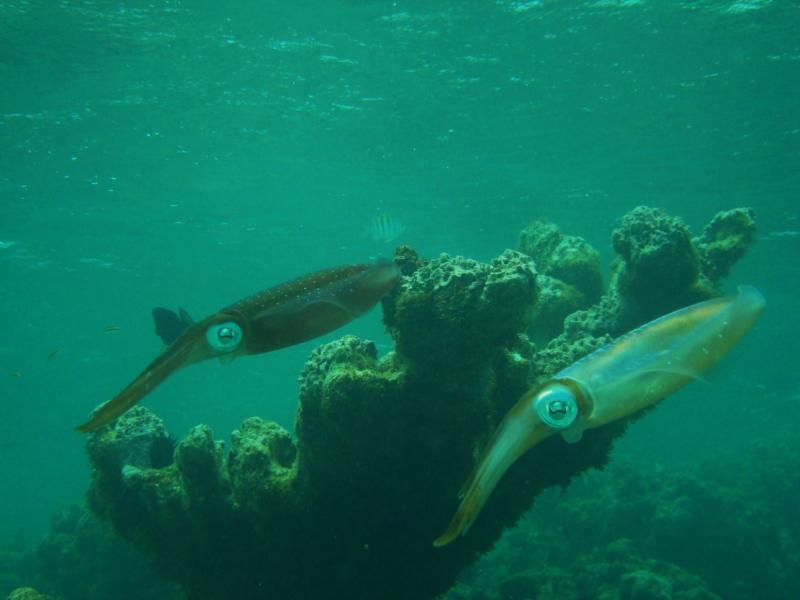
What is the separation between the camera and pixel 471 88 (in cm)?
1719

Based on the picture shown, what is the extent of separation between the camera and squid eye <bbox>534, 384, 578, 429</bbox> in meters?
1.63

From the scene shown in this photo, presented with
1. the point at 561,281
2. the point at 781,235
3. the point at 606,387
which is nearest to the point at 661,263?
the point at 561,281

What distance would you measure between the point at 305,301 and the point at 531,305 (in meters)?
2.61

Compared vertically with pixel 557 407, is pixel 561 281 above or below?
below

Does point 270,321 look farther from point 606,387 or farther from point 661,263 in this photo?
point 661,263

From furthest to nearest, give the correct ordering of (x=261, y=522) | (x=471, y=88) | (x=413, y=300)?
(x=471, y=88), (x=261, y=522), (x=413, y=300)

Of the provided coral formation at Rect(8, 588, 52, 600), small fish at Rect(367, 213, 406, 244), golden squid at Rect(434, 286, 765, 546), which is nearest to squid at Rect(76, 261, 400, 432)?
golden squid at Rect(434, 286, 765, 546)

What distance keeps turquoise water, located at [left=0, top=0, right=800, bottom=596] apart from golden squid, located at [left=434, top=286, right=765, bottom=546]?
0.23m

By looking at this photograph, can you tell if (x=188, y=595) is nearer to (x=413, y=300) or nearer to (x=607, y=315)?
(x=413, y=300)

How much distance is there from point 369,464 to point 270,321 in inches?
108

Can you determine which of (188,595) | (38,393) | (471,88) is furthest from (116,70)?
(38,393)

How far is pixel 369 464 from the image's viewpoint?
4.53 metres

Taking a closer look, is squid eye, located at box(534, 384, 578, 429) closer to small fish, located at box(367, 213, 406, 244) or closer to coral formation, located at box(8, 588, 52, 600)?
coral formation, located at box(8, 588, 52, 600)

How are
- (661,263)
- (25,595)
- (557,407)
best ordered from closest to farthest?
1. (557,407)
2. (25,595)
3. (661,263)
